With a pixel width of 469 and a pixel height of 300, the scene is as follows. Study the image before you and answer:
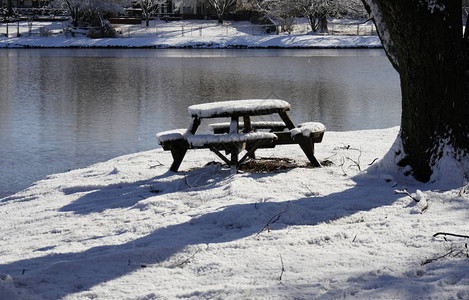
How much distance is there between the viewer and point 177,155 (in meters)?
9.19

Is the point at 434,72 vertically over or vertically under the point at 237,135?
over

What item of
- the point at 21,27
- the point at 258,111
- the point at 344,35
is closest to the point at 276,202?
the point at 258,111

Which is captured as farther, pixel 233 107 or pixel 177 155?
pixel 177 155

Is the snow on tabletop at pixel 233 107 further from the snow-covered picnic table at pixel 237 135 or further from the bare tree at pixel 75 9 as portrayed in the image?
the bare tree at pixel 75 9

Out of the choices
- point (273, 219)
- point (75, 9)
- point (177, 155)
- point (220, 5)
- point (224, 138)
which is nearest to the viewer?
point (273, 219)

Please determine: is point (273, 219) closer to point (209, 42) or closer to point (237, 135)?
point (237, 135)

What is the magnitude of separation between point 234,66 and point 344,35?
23.9m

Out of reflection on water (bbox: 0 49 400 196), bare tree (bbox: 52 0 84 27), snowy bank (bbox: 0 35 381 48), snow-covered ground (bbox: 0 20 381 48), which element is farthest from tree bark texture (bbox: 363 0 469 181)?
bare tree (bbox: 52 0 84 27)

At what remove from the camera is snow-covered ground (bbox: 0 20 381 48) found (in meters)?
50.8

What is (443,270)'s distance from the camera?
4.70 m

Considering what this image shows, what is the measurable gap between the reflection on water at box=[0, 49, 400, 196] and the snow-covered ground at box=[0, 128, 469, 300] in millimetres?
3270

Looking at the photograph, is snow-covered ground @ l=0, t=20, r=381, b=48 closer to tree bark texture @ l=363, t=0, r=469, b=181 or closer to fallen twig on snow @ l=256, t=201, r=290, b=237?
tree bark texture @ l=363, t=0, r=469, b=181

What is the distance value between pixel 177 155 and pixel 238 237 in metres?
3.48

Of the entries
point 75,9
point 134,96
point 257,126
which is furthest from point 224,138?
point 75,9
